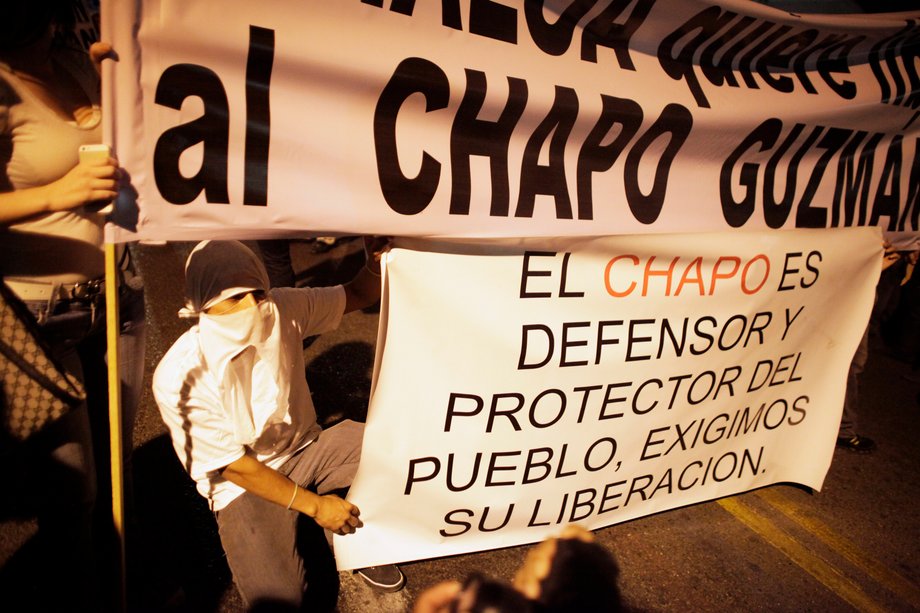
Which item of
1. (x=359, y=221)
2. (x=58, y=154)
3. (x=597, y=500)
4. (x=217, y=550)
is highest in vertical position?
(x=58, y=154)

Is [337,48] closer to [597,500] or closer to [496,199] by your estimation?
[496,199]

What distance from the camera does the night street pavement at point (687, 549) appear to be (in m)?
2.15

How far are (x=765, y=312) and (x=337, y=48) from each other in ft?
6.76

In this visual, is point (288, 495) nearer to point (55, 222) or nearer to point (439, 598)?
point (439, 598)

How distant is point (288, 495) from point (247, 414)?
→ 33 centimetres

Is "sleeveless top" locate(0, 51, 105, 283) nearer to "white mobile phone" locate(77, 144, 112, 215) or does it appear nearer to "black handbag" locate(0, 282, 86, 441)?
"black handbag" locate(0, 282, 86, 441)

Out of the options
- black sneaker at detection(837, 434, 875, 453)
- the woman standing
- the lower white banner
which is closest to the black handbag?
the woman standing

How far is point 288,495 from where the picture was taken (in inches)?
73.2

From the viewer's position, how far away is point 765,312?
2.36 metres

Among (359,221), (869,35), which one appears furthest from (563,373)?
(869,35)

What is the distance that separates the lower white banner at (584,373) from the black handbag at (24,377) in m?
0.90

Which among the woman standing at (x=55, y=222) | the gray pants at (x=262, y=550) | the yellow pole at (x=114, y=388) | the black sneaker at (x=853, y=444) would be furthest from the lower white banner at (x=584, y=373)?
Answer: the black sneaker at (x=853, y=444)

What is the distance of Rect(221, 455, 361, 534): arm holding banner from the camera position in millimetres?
1802

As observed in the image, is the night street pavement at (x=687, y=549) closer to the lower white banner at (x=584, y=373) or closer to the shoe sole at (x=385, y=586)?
the shoe sole at (x=385, y=586)
